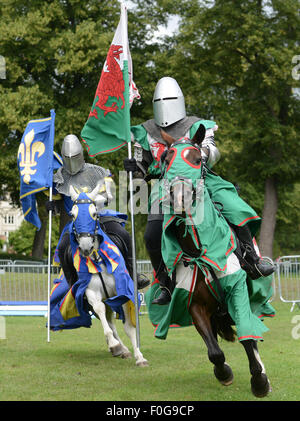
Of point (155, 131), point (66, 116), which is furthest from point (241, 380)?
point (66, 116)

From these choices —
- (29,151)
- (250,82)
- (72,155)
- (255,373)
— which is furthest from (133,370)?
(250,82)

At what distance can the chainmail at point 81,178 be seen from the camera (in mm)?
9773

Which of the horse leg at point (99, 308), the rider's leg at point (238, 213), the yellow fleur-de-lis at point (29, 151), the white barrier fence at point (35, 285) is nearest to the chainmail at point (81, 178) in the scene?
the horse leg at point (99, 308)

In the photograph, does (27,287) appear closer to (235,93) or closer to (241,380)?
(241,380)

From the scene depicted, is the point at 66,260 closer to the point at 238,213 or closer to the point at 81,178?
the point at 81,178

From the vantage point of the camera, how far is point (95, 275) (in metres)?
9.00

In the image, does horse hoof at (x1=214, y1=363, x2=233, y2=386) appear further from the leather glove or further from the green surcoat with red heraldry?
the leather glove

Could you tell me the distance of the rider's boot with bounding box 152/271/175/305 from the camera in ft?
23.2

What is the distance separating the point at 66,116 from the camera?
89.5 feet

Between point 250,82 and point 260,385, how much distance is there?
67.0 ft

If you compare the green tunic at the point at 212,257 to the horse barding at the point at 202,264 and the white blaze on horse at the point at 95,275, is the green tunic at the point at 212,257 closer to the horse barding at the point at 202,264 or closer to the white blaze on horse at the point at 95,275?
the horse barding at the point at 202,264

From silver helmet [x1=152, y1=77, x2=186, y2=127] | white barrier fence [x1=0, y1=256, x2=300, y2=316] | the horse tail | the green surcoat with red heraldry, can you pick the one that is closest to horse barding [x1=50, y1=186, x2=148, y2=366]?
the green surcoat with red heraldry

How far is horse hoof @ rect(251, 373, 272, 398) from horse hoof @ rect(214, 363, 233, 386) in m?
0.46
